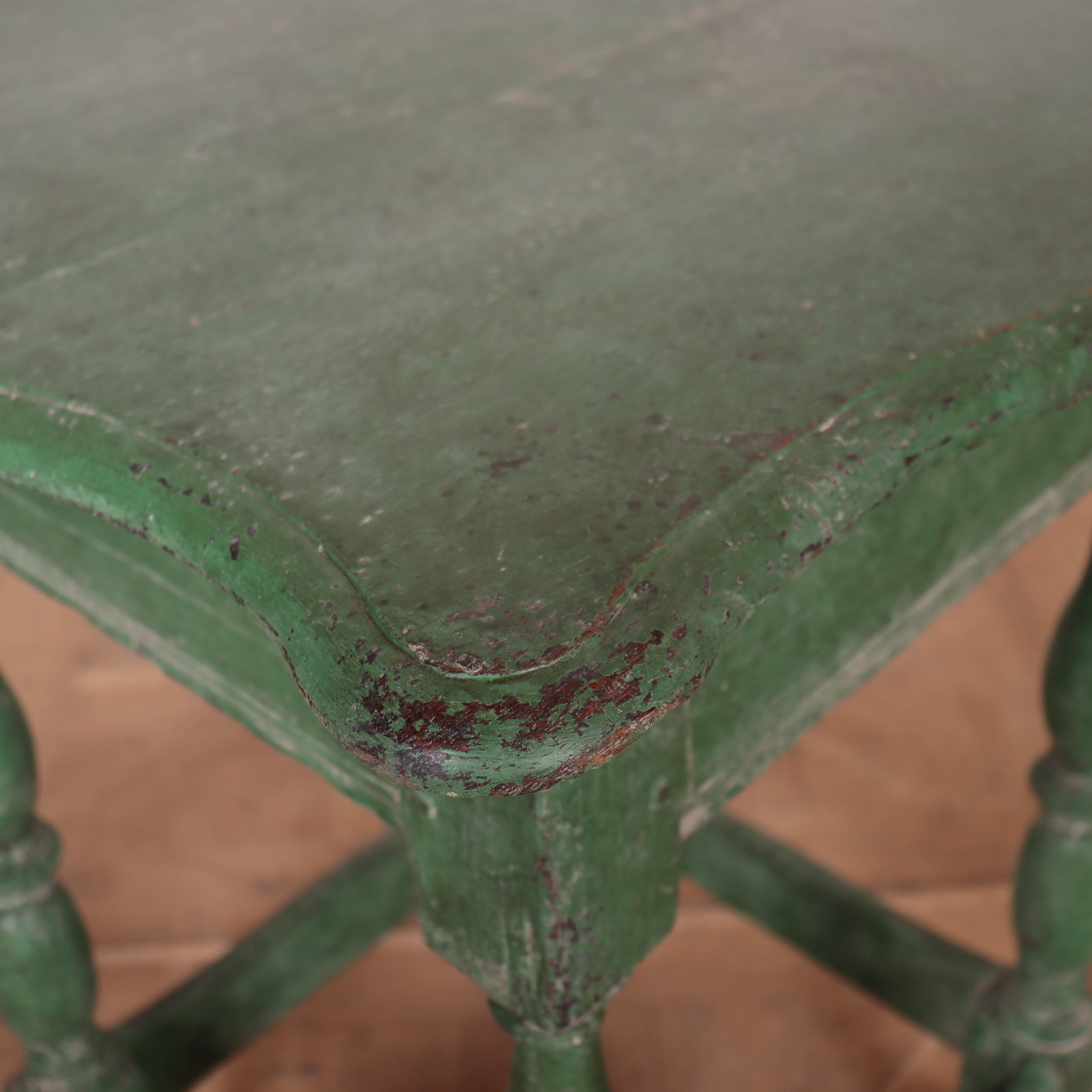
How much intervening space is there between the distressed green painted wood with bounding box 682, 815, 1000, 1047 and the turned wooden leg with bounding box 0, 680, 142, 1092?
1.48ft

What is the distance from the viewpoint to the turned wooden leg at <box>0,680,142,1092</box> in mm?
759

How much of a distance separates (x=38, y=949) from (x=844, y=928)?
580 millimetres

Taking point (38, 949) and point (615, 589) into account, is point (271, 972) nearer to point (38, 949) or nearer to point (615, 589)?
point (38, 949)

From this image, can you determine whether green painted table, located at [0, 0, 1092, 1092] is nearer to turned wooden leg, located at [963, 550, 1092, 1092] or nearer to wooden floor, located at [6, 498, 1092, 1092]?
turned wooden leg, located at [963, 550, 1092, 1092]

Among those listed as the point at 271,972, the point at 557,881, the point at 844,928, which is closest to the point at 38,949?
the point at 271,972

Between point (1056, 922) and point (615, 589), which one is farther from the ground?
point (615, 589)

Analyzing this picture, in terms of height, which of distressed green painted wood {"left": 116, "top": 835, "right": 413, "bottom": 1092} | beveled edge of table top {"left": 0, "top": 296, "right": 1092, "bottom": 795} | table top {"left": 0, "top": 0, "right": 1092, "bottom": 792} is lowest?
distressed green painted wood {"left": 116, "top": 835, "right": 413, "bottom": 1092}

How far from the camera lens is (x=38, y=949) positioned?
0.79 meters

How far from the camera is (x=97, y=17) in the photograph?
0.82 metres

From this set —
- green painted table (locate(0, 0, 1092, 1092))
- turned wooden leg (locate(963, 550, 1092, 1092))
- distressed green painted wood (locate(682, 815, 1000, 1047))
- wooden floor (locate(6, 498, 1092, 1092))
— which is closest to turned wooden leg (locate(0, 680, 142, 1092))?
green painted table (locate(0, 0, 1092, 1092))

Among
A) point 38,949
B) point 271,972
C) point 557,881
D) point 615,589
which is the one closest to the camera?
point 615,589

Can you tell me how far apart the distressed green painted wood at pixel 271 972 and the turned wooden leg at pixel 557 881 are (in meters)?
0.50

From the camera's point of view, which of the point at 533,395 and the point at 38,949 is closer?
the point at 533,395

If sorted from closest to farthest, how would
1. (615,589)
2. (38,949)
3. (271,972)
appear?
(615,589), (38,949), (271,972)
